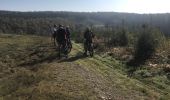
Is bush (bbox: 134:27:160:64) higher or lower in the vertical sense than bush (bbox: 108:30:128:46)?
higher

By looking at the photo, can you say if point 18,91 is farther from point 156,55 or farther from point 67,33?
point 156,55

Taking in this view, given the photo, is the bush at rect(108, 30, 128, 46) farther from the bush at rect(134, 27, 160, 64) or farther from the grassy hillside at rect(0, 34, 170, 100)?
the grassy hillside at rect(0, 34, 170, 100)

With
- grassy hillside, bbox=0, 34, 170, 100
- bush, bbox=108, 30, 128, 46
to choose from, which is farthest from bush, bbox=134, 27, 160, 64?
bush, bbox=108, 30, 128, 46

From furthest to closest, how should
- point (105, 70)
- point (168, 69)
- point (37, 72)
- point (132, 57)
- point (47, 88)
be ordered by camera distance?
Result: 1. point (132, 57)
2. point (168, 69)
3. point (105, 70)
4. point (37, 72)
5. point (47, 88)

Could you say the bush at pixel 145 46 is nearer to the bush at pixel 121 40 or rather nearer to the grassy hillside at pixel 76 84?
the grassy hillside at pixel 76 84

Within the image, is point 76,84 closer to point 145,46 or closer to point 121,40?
point 145,46

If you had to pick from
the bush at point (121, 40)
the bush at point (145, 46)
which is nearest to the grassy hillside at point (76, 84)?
the bush at point (145, 46)

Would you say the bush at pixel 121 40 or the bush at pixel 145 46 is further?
the bush at pixel 121 40

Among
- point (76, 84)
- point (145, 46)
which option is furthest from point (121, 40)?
point (76, 84)

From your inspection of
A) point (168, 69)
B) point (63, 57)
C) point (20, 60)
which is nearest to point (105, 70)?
point (63, 57)

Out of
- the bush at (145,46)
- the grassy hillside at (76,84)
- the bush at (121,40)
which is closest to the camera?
the grassy hillside at (76,84)

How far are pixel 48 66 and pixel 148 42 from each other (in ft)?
56.5

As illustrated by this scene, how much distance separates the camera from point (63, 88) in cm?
1670

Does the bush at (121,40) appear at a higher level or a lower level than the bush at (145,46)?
lower
